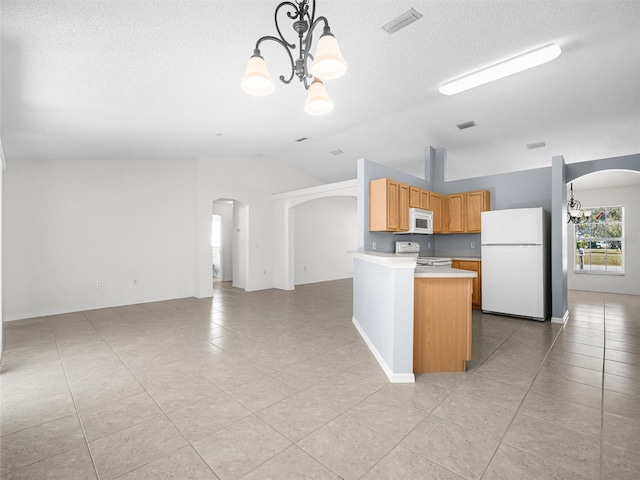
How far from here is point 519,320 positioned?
4.91 m

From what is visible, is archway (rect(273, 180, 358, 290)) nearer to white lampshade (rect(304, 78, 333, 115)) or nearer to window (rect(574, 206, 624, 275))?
white lampshade (rect(304, 78, 333, 115))

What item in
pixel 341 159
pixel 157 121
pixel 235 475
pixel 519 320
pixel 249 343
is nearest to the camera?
pixel 235 475

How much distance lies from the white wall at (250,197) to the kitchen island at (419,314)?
4760 millimetres

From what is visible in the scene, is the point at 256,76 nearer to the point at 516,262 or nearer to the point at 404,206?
the point at 404,206

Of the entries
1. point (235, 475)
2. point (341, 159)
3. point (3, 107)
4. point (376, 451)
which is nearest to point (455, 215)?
point (341, 159)

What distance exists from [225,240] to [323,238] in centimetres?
301

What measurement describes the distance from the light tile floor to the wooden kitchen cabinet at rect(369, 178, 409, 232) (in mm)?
1653

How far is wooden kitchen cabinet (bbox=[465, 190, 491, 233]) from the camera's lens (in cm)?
571

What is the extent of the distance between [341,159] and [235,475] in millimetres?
6775

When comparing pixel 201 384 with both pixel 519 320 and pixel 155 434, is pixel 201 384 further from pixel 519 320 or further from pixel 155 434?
pixel 519 320

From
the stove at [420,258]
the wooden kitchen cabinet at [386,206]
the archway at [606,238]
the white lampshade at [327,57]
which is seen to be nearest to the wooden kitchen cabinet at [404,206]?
the wooden kitchen cabinet at [386,206]

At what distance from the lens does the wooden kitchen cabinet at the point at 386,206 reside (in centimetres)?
446

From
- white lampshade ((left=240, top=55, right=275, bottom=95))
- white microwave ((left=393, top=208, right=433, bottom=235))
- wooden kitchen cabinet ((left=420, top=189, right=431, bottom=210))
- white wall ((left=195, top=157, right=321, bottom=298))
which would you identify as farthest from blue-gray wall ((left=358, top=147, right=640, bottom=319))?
white wall ((left=195, top=157, right=321, bottom=298))

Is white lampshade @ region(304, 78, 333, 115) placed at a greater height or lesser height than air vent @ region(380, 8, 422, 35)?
lesser
